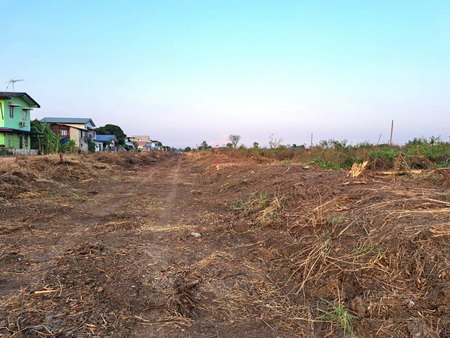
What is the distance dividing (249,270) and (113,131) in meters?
86.4

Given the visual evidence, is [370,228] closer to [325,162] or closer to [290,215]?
[290,215]

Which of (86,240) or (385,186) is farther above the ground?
(385,186)

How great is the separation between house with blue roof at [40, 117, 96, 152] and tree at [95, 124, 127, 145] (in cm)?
1924

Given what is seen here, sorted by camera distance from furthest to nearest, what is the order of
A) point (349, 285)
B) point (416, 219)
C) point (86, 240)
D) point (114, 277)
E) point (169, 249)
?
point (86, 240) → point (169, 249) → point (416, 219) → point (114, 277) → point (349, 285)

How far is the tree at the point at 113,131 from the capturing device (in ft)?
270

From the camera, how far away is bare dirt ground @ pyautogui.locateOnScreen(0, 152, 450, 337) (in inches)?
100

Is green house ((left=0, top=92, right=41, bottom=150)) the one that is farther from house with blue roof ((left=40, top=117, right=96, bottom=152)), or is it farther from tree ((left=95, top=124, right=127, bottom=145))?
tree ((left=95, top=124, right=127, bottom=145))

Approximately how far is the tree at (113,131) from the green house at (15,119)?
47.4 m

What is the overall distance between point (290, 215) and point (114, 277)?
2927 millimetres

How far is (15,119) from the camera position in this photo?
32.6m

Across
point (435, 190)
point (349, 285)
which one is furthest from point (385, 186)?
point (349, 285)

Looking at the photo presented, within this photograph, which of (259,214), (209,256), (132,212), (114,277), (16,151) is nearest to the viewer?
(114,277)

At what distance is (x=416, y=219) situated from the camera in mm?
3652

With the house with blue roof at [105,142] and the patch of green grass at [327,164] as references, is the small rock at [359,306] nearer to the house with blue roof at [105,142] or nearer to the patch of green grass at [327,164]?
the patch of green grass at [327,164]
